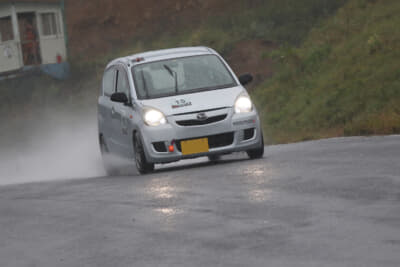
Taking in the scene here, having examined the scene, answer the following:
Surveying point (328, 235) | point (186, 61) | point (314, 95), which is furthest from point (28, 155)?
point (328, 235)

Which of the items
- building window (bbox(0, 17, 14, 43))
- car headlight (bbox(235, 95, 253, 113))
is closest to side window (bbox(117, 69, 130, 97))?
car headlight (bbox(235, 95, 253, 113))

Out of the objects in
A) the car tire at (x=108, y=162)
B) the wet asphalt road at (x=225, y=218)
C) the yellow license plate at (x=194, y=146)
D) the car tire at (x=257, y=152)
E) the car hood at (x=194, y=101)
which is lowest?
the car tire at (x=108, y=162)

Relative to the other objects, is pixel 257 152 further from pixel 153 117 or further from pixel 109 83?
pixel 109 83

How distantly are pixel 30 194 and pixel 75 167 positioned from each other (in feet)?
24.4

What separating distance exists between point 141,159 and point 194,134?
0.91m

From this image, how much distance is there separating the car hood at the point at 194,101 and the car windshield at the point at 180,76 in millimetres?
236

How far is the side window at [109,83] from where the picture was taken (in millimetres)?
15913

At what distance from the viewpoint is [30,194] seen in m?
12.3

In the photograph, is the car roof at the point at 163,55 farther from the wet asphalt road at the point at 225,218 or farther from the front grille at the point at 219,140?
the wet asphalt road at the point at 225,218

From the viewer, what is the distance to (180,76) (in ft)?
46.9

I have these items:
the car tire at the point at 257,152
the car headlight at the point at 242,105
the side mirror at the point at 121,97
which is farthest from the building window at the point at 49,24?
the car headlight at the point at 242,105

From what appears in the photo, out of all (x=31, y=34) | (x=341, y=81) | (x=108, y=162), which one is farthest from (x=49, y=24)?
(x=108, y=162)

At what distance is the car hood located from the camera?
13.3 metres

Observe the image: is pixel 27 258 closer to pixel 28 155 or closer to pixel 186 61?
pixel 186 61
